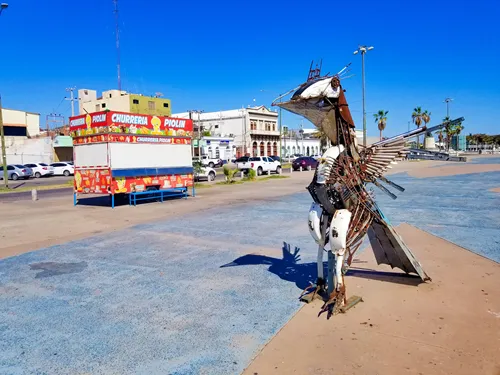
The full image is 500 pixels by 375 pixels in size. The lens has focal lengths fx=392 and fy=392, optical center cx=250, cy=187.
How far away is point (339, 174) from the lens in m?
4.77

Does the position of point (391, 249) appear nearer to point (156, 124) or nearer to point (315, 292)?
point (315, 292)

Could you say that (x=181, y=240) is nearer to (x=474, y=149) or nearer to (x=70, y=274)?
(x=70, y=274)

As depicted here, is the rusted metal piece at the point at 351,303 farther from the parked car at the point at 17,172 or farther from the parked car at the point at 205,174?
the parked car at the point at 17,172

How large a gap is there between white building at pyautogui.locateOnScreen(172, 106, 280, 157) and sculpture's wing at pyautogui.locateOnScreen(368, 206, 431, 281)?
60053mm

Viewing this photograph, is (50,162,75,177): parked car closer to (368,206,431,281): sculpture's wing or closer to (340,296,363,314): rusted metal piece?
(368,206,431,281): sculpture's wing

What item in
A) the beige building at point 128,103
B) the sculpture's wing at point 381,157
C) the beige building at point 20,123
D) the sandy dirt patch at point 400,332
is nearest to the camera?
the sandy dirt patch at point 400,332

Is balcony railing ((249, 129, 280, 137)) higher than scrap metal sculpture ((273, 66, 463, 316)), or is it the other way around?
balcony railing ((249, 129, 280, 137))

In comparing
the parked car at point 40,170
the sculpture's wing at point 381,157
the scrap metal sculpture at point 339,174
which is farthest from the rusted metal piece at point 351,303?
the parked car at point 40,170

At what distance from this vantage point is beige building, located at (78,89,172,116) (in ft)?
191

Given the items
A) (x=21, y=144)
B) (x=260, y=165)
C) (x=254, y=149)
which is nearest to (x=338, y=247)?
(x=260, y=165)

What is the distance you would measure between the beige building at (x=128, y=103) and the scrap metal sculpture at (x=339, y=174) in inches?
2164

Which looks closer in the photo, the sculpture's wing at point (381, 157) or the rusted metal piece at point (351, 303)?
the rusted metal piece at point (351, 303)

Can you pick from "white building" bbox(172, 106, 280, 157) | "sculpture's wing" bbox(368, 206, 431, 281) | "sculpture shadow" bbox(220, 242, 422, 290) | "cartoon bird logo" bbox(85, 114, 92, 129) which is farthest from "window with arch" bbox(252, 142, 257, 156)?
"sculpture's wing" bbox(368, 206, 431, 281)

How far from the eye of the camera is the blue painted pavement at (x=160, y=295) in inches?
150
